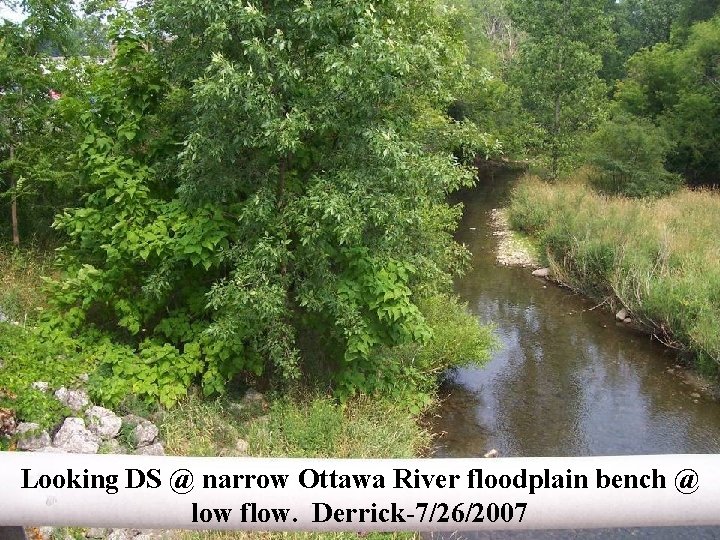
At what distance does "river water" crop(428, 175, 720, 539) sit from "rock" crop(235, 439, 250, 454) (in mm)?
2607

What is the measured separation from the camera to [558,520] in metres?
1.21

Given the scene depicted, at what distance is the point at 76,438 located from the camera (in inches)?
227

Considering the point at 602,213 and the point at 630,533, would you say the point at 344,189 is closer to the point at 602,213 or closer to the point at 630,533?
Answer: the point at 630,533

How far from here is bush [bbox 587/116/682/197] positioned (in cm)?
2042

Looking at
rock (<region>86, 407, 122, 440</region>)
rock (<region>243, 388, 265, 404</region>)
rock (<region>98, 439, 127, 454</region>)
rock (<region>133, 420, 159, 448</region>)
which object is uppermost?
rock (<region>86, 407, 122, 440</region>)

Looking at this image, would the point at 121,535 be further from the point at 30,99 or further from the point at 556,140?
the point at 556,140

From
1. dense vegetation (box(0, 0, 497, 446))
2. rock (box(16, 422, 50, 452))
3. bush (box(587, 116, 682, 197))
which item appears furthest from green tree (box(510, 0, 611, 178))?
rock (box(16, 422, 50, 452))

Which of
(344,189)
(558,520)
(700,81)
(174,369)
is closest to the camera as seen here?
(558,520)

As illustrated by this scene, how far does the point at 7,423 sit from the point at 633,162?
67.8 feet

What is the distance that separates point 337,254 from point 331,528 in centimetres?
624

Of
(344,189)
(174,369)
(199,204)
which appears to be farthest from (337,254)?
(174,369)

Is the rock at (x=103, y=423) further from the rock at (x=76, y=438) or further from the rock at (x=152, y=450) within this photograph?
the rock at (x=152, y=450)

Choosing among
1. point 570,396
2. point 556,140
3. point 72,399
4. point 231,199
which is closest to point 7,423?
point 72,399

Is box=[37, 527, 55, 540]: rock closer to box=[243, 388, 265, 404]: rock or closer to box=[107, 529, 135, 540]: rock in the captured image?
box=[107, 529, 135, 540]: rock
